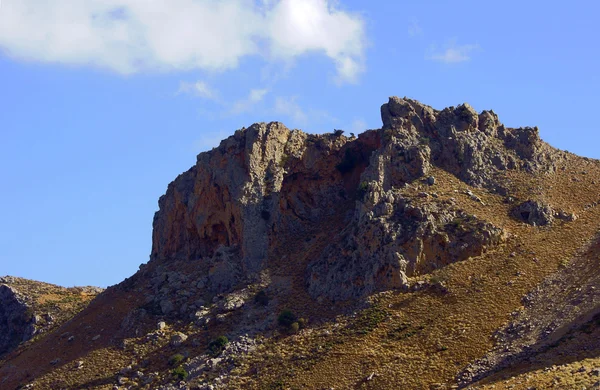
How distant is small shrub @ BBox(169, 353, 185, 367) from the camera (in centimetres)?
6225

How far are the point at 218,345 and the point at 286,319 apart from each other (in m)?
5.01

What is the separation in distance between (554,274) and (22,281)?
50105 mm

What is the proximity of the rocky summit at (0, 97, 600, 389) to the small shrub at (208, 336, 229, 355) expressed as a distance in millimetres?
107

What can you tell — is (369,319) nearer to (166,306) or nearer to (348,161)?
(166,306)

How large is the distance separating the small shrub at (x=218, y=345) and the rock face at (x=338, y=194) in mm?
7079

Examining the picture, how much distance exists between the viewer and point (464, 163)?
73.9 m

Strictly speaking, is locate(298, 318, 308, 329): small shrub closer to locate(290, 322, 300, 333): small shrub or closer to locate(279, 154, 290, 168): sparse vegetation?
locate(290, 322, 300, 333): small shrub

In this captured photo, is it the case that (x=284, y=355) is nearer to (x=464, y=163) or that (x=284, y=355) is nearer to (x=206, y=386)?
(x=206, y=386)

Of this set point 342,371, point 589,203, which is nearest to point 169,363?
point 342,371

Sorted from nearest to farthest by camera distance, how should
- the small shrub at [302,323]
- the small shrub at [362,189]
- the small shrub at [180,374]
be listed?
the small shrub at [180,374], the small shrub at [302,323], the small shrub at [362,189]

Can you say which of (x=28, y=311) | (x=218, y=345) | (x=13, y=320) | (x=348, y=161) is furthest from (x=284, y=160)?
(x=13, y=320)

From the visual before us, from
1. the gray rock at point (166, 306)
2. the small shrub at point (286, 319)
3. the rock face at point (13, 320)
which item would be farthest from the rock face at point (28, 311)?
the small shrub at point (286, 319)

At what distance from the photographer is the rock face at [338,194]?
6612cm

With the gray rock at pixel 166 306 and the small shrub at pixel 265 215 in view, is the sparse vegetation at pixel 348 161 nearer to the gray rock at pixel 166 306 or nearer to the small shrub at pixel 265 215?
the small shrub at pixel 265 215
